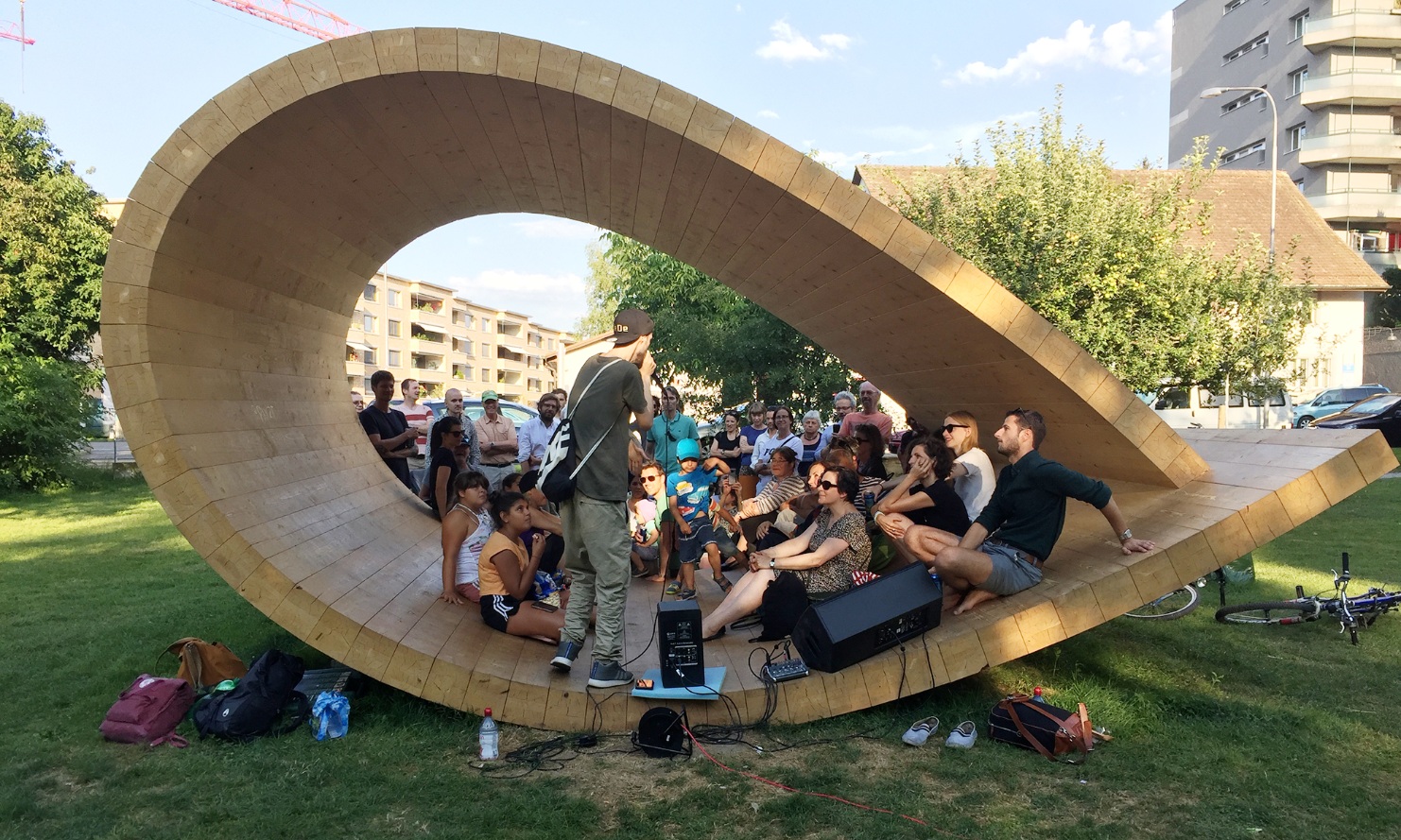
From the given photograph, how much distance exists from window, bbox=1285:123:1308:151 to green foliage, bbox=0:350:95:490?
50.9 m

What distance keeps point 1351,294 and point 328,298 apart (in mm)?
36909

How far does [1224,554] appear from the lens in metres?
5.29

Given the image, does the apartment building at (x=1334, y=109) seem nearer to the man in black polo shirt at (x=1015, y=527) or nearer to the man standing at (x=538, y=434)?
the man standing at (x=538, y=434)

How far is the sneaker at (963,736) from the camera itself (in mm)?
4955

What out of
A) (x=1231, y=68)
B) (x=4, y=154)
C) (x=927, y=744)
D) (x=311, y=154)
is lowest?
(x=927, y=744)

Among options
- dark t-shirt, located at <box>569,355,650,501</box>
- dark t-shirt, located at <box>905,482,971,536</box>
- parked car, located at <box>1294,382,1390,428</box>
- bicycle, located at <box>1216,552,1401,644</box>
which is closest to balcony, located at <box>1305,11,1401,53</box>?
parked car, located at <box>1294,382,1390,428</box>

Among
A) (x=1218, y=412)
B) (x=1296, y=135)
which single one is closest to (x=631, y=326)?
(x=1218, y=412)

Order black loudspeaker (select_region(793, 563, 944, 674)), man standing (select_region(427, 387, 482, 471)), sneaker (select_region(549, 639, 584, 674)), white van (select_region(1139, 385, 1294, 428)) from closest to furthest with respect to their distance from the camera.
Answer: black loudspeaker (select_region(793, 563, 944, 674)) < sneaker (select_region(549, 639, 584, 674)) < man standing (select_region(427, 387, 482, 471)) < white van (select_region(1139, 385, 1294, 428))

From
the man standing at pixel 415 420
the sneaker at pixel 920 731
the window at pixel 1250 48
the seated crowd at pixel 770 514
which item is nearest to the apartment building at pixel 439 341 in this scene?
the window at pixel 1250 48

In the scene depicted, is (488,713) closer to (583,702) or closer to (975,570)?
(583,702)

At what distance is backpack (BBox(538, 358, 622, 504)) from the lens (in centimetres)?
521

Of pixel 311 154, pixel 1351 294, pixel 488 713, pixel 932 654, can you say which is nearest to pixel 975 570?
pixel 932 654

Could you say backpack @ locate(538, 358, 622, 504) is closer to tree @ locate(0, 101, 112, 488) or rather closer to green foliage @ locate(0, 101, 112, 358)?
tree @ locate(0, 101, 112, 488)

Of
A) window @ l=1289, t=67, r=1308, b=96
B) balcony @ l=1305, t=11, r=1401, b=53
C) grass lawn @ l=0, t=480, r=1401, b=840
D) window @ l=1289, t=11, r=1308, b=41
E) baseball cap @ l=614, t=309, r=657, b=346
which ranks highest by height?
window @ l=1289, t=11, r=1308, b=41
